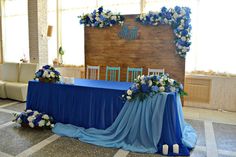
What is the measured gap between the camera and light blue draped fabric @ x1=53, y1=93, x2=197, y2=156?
2770 millimetres

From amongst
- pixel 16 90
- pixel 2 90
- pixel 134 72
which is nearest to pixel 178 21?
pixel 134 72

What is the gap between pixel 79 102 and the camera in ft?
11.0

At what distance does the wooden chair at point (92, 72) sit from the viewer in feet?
16.8

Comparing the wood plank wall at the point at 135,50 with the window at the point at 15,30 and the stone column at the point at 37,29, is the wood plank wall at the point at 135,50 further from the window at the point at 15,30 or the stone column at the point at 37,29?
the window at the point at 15,30

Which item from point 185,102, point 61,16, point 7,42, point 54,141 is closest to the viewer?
point 54,141

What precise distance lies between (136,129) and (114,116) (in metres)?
0.40

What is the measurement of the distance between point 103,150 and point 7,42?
6.57m

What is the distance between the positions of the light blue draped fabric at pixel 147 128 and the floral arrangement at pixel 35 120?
681 millimetres

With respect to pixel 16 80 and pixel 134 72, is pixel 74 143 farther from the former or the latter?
pixel 16 80

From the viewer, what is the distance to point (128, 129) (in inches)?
117

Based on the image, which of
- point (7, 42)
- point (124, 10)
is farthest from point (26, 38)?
point (124, 10)

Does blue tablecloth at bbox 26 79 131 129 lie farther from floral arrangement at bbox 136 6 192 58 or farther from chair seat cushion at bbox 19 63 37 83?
chair seat cushion at bbox 19 63 37 83

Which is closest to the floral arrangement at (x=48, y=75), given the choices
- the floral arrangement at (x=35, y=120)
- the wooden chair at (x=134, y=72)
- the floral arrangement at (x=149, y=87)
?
the floral arrangement at (x=35, y=120)

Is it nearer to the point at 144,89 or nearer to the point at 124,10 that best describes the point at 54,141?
the point at 144,89
